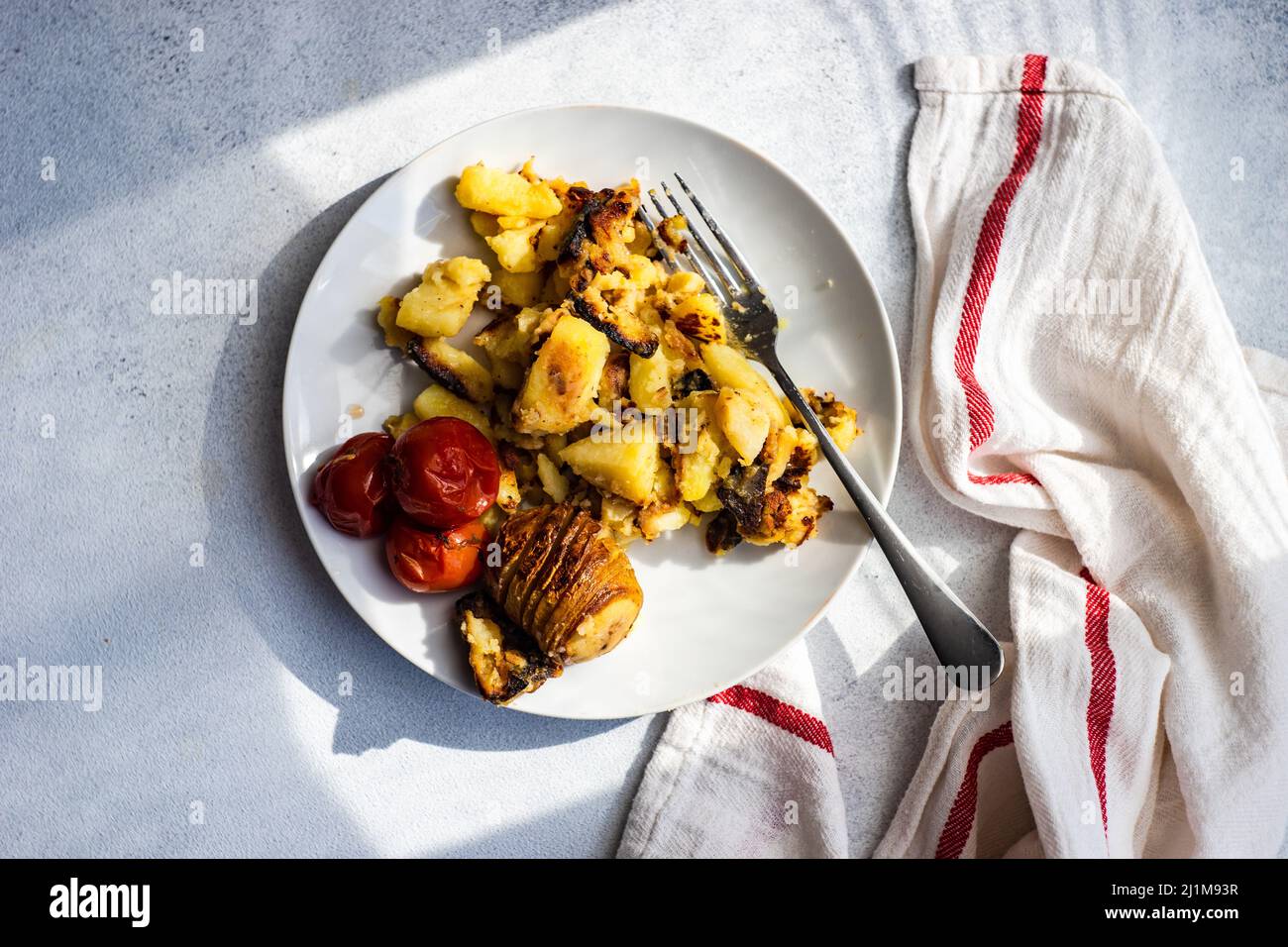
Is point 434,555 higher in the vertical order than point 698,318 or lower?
lower

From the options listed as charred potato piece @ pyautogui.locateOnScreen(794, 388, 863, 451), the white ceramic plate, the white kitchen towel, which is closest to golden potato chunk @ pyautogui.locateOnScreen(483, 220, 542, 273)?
the white ceramic plate

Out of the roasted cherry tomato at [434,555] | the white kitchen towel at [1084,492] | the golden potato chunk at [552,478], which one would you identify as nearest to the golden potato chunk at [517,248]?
the golden potato chunk at [552,478]

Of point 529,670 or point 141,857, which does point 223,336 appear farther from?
point 141,857

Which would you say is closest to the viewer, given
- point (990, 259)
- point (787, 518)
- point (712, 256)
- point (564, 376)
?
point (564, 376)

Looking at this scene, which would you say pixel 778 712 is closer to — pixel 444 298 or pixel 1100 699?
pixel 1100 699

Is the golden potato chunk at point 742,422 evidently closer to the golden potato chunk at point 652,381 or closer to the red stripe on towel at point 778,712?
the golden potato chunk at point 652,381

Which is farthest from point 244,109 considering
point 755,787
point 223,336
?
point 755,787

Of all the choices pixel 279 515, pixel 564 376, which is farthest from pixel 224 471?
pixel 564 376
